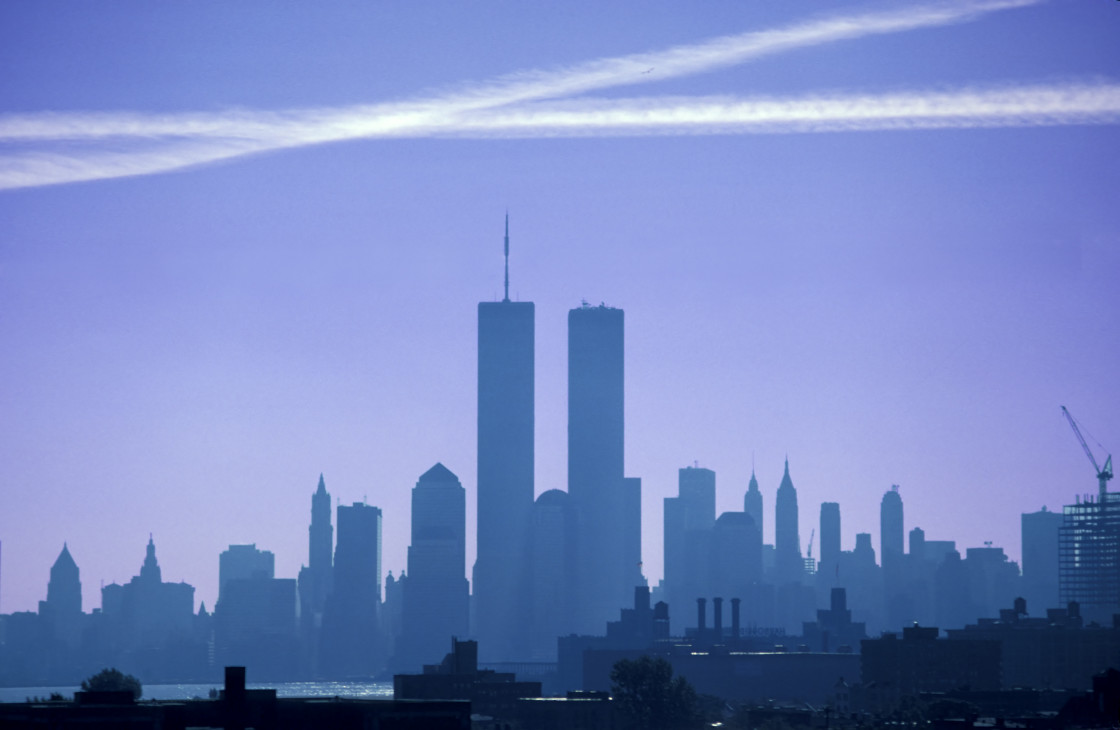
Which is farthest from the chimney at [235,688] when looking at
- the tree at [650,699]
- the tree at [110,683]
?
the tree at [650,699]

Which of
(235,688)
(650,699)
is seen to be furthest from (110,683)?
(235,688)

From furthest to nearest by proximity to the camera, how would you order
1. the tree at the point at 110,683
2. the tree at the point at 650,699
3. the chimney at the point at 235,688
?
1. the tree at the point at 650,699
2. the tree at the point at 110,683
3. the chimney at the point at 235,688

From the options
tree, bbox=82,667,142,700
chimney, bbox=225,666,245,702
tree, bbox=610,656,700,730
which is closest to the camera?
chimney, bbox=225,666,245,702

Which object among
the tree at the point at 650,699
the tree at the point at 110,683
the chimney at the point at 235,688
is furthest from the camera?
the tree at the point at 650,699

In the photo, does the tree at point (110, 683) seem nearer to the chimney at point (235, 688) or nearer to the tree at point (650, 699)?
the tree at point (650, 699)

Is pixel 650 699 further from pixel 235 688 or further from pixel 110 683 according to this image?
pixel 235 688

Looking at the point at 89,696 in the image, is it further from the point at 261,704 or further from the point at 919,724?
the point at 919,724

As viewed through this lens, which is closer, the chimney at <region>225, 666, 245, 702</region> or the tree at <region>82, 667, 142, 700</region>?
the chimney at <region>225, 666, 245, 702</region>

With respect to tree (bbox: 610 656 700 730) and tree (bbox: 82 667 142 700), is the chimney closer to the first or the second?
tree (bbox: 82 667 142 700)

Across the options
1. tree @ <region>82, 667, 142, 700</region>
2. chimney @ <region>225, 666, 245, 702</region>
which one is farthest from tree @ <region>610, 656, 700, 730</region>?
chimney @ <region>225, 666, 245, 702</region>
